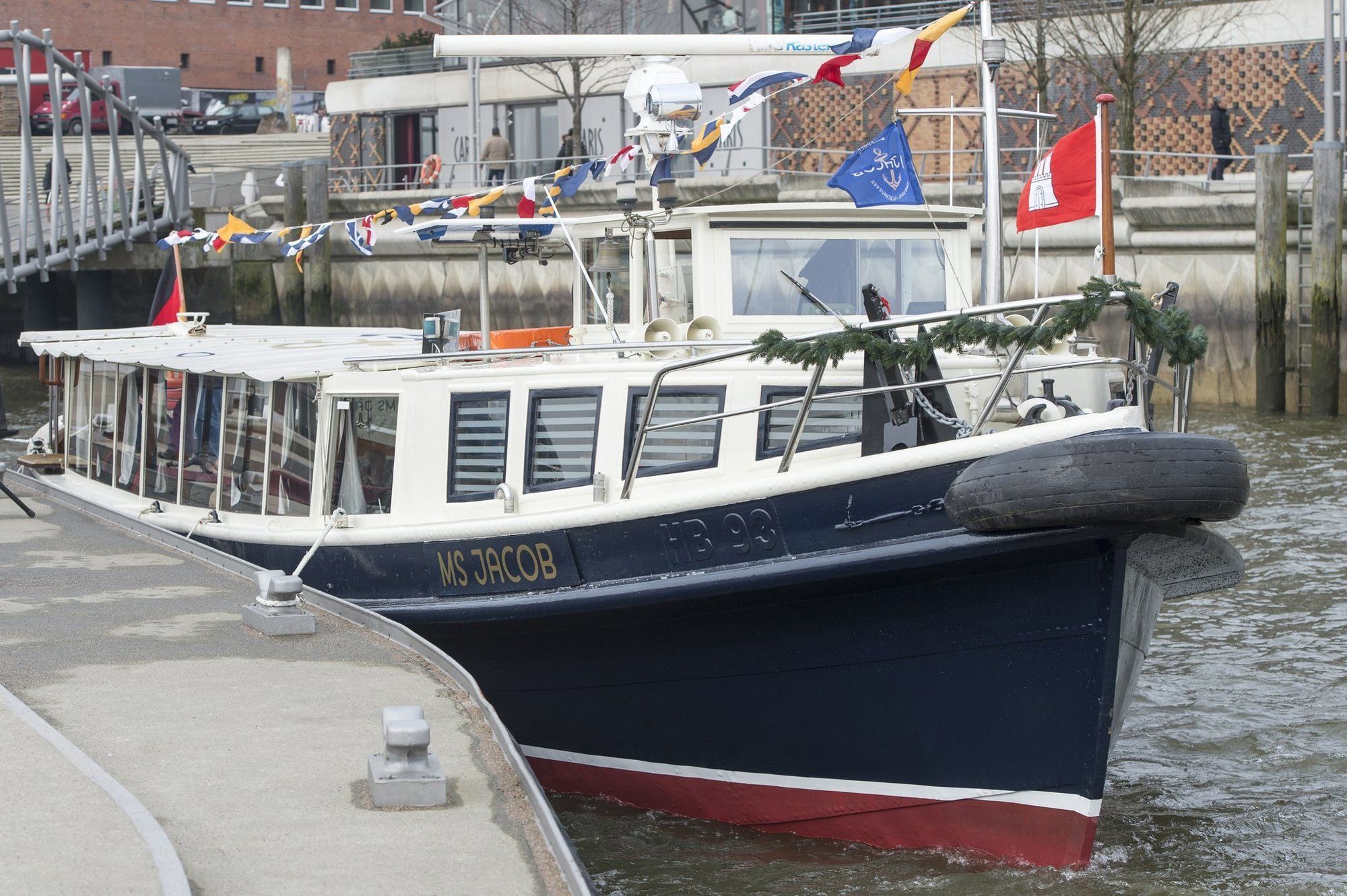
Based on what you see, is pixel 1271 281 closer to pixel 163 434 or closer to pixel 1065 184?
pixel 1065 184

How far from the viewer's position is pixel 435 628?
9680 millimetres

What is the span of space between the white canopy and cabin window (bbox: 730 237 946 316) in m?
2.36

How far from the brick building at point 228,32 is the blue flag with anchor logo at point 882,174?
52.9 meters

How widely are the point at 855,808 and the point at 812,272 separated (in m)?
3.38

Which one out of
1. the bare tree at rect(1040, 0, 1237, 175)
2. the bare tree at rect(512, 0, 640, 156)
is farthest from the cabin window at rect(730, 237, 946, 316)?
the bare tree at rect(512, 0, 640, 156)

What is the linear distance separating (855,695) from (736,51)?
445cm

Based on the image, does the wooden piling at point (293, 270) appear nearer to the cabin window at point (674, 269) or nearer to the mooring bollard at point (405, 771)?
the cabin window at point (674, 269)

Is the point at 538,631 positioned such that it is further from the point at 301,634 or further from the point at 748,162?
the point at 748,162

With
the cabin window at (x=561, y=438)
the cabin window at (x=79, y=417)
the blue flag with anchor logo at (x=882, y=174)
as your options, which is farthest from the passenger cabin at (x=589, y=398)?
the cabin window at (x=79, y=417)

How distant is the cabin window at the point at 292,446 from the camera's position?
10.7 m

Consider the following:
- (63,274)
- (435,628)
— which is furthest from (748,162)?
(435,628)

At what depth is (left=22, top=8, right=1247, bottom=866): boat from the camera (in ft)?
25.8

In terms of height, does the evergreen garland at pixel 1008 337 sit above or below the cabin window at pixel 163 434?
above

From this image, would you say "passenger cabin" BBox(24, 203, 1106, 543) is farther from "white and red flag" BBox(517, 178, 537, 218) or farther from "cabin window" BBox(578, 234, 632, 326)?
"white and red flag" BBox(517, 178, 537, 218)
